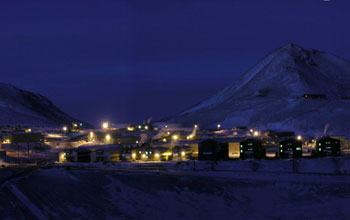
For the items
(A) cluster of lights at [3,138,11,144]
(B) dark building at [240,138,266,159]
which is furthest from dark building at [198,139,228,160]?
(A) cluster of lights at [3,138,11,144]

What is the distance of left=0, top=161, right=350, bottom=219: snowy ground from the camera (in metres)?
31.2

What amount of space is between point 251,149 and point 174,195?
87.6ft

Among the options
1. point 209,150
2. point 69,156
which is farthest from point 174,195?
point 69,156

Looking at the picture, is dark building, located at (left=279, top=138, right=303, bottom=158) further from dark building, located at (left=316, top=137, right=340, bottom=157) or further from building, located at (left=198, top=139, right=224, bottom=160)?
building, located at (left=198, top=139, right=224, bottom=160)

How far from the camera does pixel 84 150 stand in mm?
58062

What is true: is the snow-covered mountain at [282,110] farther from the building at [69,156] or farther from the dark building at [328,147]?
the building at [69,156]

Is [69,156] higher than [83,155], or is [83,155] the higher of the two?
[83,155]

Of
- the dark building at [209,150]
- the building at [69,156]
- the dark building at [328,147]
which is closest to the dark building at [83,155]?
the building at [69,156]

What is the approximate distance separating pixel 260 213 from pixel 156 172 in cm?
1212

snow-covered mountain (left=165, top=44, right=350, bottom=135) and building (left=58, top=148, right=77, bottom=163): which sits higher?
snow-covered mountain (left=165, top=44, right=350, bottom=135)

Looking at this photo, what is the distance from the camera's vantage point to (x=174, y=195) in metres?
36.2

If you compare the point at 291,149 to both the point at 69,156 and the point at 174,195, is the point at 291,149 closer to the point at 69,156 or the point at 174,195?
the point at 174,195

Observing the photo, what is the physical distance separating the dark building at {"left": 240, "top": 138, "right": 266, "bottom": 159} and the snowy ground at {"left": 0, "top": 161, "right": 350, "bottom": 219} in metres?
17.3

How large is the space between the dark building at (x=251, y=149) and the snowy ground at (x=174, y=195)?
17.3m
